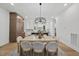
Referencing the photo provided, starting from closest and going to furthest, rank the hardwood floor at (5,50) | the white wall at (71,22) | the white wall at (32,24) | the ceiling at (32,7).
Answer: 1. the hardwood floor at (5,50)
2. the white wall at (71,22)
3. the ceiling at (32,7)
4. the white wall at (32,24)

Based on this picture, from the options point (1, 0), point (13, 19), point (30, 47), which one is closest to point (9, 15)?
point (13, 19)

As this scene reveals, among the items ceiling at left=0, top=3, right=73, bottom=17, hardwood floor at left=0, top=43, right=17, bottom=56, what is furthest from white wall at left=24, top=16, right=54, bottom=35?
hardwood floor at left=0, top=43, right=17, bottom=56

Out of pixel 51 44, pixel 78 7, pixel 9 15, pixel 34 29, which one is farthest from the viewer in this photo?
pixel 34 29

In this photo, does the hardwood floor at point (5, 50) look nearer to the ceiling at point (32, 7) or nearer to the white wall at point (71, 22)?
the ceiling at point (32, 7)

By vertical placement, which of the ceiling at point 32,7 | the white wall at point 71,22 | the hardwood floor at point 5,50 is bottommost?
the hardwood floor at point 5,50

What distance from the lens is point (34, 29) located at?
1694 centimetres

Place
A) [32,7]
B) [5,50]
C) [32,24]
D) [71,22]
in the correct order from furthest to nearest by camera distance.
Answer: [32,24]
[32,7]
[71,22]
[5,50]

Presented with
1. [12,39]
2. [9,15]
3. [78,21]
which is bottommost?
[12,39]

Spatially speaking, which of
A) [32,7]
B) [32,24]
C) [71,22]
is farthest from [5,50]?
[32,24]

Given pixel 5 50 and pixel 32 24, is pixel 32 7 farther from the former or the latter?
pixel 32 24

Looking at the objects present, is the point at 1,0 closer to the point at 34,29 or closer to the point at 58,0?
the point at 58,0

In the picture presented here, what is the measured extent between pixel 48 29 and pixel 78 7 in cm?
1147

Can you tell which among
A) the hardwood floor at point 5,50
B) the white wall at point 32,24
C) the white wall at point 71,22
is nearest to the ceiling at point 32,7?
the white wall at point 71,22

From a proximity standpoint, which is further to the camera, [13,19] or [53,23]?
[53,23]
